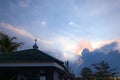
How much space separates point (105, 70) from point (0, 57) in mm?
33173

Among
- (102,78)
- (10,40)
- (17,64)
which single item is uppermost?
(10,40)

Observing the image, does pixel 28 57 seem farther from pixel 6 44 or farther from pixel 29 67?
pixel 6 44

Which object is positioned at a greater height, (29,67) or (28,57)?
(28,57)

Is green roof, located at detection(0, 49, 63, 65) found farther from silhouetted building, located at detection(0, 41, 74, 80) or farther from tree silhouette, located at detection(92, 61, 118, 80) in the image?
tree silhouette, located at detection(92, 61, 118, 80)

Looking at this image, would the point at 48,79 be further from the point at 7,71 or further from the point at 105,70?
the point at 105,70

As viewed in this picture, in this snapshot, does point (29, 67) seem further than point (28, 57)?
No

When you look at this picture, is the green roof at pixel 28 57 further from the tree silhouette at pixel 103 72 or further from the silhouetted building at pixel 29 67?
the tree silhouette at pixel 103 72

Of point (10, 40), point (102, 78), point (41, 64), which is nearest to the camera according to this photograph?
point (41, 64)

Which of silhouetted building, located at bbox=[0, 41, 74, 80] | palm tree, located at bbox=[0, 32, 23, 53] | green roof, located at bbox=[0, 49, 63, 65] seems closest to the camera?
silhouetted building, located at bbox=[0, 41, 74, 80]

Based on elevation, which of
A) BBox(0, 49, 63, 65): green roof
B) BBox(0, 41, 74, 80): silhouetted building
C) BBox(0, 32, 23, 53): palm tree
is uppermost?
BBox(0, 32, 23, 53): palm tree

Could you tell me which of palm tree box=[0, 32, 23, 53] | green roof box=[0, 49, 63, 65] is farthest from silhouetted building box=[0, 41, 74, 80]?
palm tree box=[0, 32, 23, 53]

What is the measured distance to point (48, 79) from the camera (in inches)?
874

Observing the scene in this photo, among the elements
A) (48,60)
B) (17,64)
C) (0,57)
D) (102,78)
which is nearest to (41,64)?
(48,60)

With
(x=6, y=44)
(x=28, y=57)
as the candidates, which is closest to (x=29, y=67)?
(x=28, y=57)
